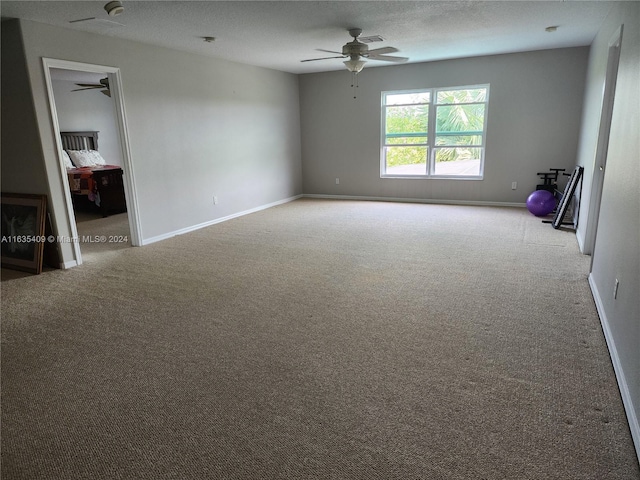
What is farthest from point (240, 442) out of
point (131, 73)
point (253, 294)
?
point (131, 73)

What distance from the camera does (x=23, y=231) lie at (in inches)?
170

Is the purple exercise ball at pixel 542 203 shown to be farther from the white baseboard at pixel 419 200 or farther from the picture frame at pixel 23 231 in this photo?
the picture frame at pixel 23 231

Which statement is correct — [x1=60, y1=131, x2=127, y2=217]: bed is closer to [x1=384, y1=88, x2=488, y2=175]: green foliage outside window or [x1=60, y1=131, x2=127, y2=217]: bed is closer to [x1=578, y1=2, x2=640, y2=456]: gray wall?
[x1=384, y1=88, x2=488, y2=175]: green foliage outside window

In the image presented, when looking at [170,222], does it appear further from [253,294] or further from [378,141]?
[378,141]

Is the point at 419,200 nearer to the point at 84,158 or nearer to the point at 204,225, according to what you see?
the point at 204,225

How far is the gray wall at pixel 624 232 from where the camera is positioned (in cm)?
199

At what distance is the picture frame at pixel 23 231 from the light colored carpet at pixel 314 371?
27 centimetres

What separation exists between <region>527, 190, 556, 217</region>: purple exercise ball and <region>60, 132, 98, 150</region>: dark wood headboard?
336 inches

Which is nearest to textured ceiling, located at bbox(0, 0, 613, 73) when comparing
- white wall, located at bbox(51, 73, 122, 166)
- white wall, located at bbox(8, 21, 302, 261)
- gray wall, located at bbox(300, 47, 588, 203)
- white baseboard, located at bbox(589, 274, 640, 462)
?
white wall, located at bbox(8, 21, 302, 261)

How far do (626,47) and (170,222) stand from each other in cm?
528

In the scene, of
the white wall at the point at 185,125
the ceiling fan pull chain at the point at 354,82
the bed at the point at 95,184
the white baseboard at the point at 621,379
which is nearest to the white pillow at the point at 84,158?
the bed at the point at 95,184

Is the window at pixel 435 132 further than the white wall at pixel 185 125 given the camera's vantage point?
→ Yes

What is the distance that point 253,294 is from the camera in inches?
138

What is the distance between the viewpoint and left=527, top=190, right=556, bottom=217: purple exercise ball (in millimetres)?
6027
